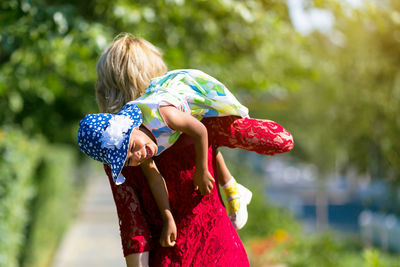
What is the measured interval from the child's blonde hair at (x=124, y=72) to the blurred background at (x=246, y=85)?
1354 millimetres

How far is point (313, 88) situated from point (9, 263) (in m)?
11.2

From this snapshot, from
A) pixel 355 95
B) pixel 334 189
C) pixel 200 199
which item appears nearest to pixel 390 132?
pixel 355 95

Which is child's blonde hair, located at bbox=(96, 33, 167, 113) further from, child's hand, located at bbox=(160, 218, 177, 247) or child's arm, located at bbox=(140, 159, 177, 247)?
child's hand, located at bbox=(160, 218, 177, 247)

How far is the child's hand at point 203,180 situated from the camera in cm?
201

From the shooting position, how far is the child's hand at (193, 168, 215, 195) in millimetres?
2014

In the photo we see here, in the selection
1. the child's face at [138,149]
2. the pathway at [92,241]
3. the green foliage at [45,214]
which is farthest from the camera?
the pathway at [92,241]

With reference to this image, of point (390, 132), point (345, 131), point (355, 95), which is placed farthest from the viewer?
point (345, 131)

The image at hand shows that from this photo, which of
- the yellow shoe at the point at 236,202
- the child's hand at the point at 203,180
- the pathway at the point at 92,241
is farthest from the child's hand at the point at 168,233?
the pathway at the point at 92,241

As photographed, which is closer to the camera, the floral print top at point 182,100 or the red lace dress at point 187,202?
the floral print top at point 182,100

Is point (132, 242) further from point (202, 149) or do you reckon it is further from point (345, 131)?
point (345, 131)

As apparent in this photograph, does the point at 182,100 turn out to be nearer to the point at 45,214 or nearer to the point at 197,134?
the point at 197,134

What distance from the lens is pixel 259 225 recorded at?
1093 cm

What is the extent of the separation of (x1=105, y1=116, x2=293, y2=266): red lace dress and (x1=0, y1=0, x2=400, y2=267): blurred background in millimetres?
1595

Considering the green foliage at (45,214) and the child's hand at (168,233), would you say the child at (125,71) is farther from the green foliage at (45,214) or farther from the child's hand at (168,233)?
the green foliage at (45,214)
